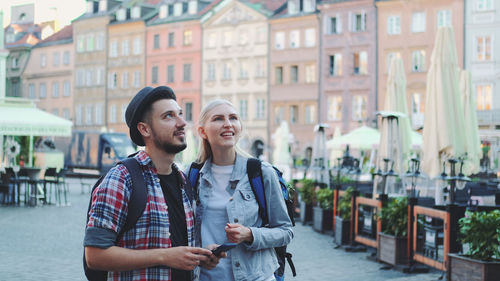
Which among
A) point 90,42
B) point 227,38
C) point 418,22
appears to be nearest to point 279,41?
point 227,38

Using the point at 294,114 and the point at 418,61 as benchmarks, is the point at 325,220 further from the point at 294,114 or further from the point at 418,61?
the point at 294,114

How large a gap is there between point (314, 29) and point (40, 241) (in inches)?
1599

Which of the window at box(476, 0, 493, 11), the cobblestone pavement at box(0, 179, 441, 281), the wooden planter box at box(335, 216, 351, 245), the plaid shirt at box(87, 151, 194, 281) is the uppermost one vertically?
the window at box(476, 0, 493, 11)

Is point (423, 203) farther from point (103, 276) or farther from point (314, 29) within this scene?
point (314, 29)

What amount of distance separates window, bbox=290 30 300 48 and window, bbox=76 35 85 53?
2100 centimetres

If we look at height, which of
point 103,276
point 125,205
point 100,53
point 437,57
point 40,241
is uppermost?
point 100,53

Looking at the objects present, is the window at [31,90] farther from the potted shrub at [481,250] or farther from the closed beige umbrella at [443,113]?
the potted shrub at [481,250]

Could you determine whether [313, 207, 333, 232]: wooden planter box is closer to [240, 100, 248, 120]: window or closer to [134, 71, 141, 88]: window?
[240, 100, 248, 120]: window

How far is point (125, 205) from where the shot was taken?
3.06m

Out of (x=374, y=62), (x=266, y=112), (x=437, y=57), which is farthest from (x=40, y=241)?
(x=266, y=112)

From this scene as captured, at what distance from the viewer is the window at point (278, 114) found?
54188 mm

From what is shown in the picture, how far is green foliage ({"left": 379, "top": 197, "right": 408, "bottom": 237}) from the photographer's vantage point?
1033 centimetres

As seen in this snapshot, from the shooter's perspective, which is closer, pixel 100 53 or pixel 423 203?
pixel 423 203

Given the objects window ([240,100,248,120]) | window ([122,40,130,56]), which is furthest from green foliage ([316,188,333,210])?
window ([122,40,130,56])
